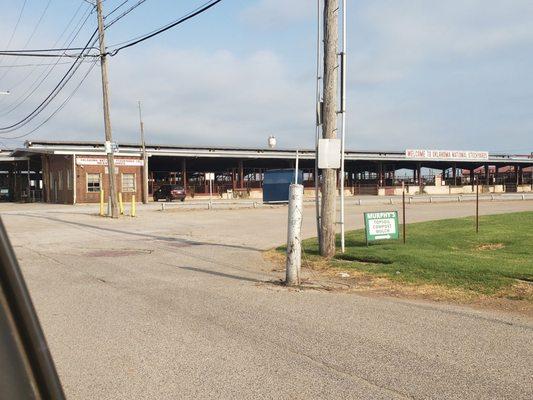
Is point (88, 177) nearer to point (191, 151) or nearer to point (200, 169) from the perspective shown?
point (191, 151)

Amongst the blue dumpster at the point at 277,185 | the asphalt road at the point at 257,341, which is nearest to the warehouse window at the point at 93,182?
the blue dumpster at the point at 277,185

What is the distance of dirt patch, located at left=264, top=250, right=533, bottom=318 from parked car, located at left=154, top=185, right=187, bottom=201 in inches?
1458

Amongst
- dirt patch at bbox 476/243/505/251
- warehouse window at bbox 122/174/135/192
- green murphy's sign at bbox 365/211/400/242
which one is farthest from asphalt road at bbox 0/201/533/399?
warehouse window at bbox 122/174/135/192

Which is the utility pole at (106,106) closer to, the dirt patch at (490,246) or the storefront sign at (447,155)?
the dirt patch at (490,246)

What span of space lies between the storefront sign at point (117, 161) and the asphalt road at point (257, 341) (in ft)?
105

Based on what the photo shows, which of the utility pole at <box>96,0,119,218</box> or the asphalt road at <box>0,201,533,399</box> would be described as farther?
the utility pole at <box>96,0,119,218</box>

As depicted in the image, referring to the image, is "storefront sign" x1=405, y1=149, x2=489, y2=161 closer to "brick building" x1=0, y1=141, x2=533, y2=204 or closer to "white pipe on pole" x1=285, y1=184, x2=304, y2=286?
"brick building" x1=0, y1=141, x2=533, y2=204

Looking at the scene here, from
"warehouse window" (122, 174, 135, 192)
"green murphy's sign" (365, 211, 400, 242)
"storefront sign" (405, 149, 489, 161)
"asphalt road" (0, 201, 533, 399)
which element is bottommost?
"asphalt road" (0, 201, 533, 399)

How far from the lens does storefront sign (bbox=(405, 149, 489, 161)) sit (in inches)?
2413

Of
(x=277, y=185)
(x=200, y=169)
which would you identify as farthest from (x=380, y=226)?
(x=200, y=169)

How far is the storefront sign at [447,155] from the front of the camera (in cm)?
6128

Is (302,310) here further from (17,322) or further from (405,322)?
(17,322)

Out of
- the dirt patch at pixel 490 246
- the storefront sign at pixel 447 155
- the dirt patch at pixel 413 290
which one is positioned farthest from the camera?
the storefront sign at pixel 447 155

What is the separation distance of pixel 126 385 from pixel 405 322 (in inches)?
135
